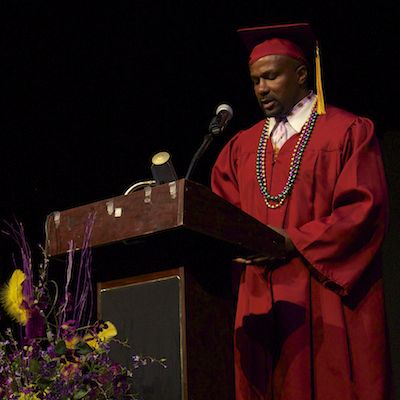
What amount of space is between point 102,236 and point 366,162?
35.3 inches

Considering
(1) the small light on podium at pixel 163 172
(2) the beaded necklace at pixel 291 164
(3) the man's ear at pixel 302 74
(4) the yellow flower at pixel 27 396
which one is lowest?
(4) the yellow flower at pixel 27 396

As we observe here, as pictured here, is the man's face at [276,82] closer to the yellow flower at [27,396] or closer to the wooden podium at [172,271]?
the wooden podium at [172,271]

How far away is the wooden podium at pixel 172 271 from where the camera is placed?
193 cm

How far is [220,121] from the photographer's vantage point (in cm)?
235

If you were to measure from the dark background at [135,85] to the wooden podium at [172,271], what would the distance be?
153cm

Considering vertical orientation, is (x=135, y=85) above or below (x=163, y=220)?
above

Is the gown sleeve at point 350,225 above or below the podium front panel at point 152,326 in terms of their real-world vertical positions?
above

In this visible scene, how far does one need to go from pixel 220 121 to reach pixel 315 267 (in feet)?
1.61

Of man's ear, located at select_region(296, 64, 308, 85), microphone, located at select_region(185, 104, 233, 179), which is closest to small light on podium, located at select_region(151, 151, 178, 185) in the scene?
microphone, located at select_region(185, 104, 233, 179)

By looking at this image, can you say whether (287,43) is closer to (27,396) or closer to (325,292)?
(325,292)

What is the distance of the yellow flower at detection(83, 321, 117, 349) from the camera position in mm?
2059

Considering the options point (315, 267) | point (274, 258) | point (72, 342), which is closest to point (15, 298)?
point (72, 342)

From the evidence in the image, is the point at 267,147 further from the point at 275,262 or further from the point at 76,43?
the point at 76,43

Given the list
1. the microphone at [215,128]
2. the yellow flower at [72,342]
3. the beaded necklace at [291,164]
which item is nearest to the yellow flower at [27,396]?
the yellow flower at [72,342]
